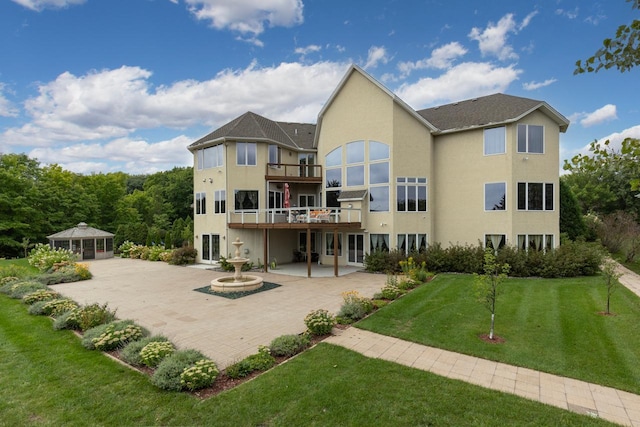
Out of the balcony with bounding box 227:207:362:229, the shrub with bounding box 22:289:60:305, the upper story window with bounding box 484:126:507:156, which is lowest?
the shrub with bounding box 22:289:60:305

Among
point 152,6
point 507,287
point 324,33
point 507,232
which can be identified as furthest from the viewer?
point 324,33

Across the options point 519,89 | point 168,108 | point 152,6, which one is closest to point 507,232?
point 519,89

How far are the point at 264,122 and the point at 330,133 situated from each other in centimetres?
628

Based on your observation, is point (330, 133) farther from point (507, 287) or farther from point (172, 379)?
point (172, 379)

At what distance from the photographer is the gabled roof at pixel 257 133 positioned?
20719mm

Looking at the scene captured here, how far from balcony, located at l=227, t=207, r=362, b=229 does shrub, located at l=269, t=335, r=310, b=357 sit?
9.38 m

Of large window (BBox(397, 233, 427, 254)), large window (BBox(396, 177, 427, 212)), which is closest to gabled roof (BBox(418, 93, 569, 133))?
large window (BBox(396, 177, 427, 212))

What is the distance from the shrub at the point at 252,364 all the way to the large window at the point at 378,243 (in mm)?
12442

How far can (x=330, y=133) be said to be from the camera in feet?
68.3

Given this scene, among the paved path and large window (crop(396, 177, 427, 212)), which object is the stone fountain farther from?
large window (crop(396, 177, 427, 212))

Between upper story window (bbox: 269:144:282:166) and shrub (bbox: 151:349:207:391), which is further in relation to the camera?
upper story window (bbox: 269:144:282:166)

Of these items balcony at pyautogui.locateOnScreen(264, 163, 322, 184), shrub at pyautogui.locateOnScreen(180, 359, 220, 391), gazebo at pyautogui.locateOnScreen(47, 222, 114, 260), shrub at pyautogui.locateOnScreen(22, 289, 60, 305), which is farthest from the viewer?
gazebo at pyautogui.locateOnScreen(47, 222, 114, 260)

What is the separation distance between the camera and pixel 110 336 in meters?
7.44

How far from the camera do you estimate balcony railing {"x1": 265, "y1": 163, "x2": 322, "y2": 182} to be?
69.5 feet
